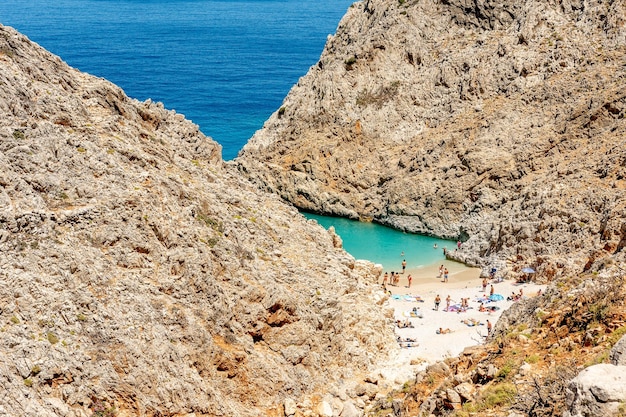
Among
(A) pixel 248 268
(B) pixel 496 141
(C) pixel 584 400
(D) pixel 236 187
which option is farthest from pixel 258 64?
(C) pixel 584 400

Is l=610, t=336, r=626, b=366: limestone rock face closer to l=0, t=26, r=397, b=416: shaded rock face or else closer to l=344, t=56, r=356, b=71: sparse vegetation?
l=0, t=26, r=397, b=416: shaded rock face

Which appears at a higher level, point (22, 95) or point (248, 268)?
point (22, 95)

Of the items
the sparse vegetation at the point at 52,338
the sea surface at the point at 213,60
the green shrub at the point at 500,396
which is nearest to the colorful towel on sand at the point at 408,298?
the sea surface at the point at 213,60

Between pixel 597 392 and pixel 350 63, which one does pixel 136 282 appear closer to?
pixel 597 392

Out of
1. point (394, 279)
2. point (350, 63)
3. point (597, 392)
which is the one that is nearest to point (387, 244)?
point (394, 279)

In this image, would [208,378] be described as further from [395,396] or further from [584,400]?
[584,400]

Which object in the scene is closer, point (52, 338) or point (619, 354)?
point (619, 354)

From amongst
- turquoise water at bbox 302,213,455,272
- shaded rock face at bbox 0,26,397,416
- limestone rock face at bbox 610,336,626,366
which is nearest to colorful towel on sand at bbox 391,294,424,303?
turquoise water at bbox 302,213,455,272
